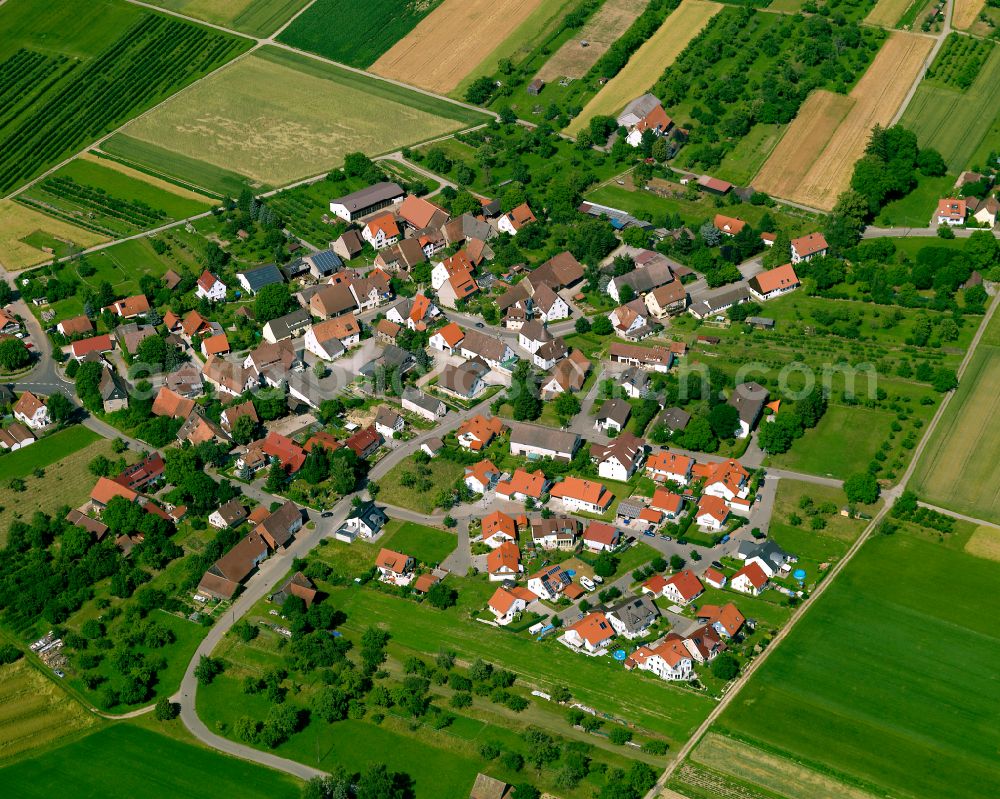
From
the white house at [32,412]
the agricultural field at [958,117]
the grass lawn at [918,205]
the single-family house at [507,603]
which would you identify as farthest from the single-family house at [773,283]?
the white house at [32,412]

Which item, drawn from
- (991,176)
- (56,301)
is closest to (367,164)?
(56,301)

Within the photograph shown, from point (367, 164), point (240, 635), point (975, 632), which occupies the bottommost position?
point (240, 635)

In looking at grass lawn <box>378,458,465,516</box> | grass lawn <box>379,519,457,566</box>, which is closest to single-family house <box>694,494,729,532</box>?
grass lawn <box>379,519,457,566</box>

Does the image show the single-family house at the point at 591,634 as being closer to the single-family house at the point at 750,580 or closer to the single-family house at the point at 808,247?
the single-family house at the point at 750,580

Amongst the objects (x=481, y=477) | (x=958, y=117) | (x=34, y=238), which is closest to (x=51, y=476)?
(x=481, y=477)

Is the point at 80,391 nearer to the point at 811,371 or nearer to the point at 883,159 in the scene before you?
the point at 811,371

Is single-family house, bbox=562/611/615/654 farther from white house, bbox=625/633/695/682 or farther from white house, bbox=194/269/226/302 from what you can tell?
white house, bbox=194/269/226/302

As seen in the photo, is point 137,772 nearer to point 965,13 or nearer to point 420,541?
point 420,541
